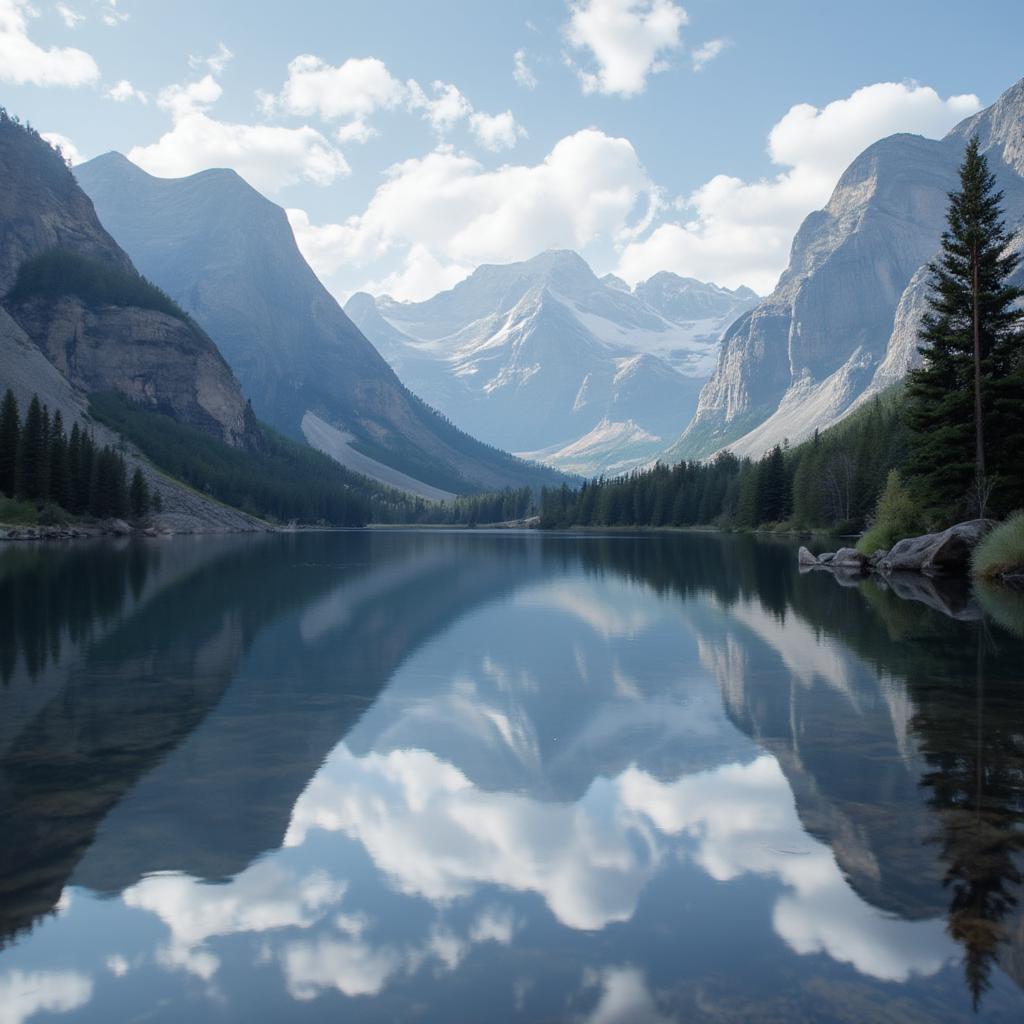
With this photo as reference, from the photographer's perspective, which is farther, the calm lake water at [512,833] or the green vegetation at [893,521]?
the green vegetation at [893,521]

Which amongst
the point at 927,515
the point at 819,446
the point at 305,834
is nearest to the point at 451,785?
the point at 305,834

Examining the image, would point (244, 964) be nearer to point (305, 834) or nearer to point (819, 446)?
point (305, 834)

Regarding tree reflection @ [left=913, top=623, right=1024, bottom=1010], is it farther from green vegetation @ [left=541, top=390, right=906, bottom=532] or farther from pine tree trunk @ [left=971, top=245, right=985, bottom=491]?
green vegetation @ [left=541, top=390, right=906, bottom=532]

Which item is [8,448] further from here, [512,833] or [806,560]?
[512,833]

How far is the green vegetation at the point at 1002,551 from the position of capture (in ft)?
116

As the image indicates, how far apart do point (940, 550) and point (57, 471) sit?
9848 cm

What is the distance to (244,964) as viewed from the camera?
261 inches

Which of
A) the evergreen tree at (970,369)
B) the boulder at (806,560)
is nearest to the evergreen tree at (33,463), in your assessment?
the boulder at (806,560)

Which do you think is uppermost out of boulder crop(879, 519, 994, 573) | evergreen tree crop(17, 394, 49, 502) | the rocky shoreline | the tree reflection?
evergreen tree crop(17, 394, 49, 502)

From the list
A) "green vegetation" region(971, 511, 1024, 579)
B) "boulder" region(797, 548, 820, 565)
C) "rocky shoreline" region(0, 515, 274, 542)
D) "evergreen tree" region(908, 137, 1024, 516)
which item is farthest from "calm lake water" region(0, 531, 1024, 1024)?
"rocky shoreline" region(0, 515, 274, 542)

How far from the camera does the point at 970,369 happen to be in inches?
1660

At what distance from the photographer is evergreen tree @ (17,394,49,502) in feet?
319

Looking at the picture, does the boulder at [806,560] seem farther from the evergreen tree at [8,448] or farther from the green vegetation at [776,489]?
the evergreen tree at [8,448]

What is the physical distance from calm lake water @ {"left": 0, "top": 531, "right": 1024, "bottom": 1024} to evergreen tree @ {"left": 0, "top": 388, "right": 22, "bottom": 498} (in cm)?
8653
